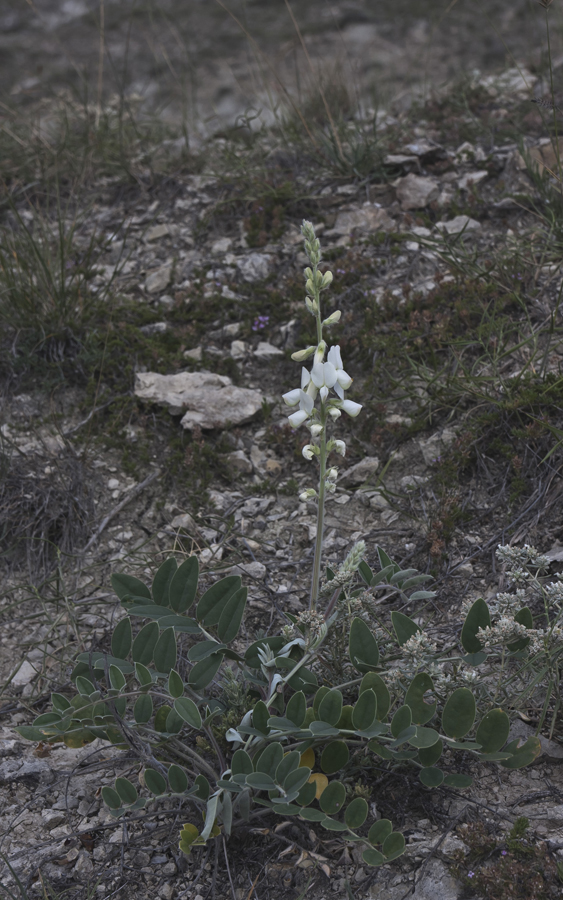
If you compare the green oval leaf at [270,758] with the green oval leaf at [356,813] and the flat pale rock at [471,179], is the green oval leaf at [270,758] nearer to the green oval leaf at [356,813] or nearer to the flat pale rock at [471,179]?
the green oval leaf at [356,813]

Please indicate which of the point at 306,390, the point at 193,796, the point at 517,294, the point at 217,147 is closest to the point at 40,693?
the point at 193,796

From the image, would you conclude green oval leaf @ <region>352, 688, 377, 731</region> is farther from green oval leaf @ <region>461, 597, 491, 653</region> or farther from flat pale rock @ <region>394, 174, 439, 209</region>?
flat pale rock @ <region>394, 174, 439, 209</region>

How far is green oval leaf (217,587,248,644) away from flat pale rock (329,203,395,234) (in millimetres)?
3100

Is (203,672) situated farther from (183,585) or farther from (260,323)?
(260,323)

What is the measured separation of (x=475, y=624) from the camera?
2.04m

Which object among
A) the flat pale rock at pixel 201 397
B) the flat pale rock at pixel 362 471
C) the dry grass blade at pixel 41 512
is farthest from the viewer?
the flat pale rock at pixel 201 397

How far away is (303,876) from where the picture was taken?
192cm

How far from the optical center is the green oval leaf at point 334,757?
1.95 meters

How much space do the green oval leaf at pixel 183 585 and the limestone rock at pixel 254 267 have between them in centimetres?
268

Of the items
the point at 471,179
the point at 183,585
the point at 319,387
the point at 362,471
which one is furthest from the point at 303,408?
the point at 471,179

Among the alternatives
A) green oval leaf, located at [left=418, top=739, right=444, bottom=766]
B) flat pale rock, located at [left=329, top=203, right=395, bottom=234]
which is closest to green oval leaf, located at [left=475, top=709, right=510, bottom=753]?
green oval leaf, located at [left=418, top=739, right=444, bottom=766]

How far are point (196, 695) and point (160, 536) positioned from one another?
4.02ft

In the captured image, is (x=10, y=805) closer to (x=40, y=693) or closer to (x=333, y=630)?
(x=40, y=693)

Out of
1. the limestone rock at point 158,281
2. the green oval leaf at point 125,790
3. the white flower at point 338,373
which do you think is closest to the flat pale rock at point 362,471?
the white flower at point 338,373
